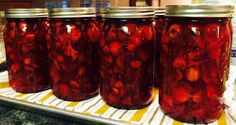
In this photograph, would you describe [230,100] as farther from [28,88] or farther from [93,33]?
[28,88]

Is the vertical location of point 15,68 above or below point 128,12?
below

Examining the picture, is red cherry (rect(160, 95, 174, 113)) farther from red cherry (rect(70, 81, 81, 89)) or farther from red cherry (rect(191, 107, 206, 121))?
red cherry (rect(70, 81, 81, 89))

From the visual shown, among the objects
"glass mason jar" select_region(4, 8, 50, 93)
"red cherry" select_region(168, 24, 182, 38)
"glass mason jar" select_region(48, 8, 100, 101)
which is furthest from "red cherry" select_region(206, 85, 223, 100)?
"glass mason jar" select_region(4, 8, 50, 93)

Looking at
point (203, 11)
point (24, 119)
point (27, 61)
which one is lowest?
point (24, 119)

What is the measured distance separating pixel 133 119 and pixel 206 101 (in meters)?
0.13

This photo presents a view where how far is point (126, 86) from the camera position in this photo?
509mm

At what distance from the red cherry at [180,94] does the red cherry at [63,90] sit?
225 millimetres

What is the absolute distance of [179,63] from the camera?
0.45 m

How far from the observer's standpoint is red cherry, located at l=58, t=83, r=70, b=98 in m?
0.56

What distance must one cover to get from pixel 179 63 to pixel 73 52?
0.70 ft

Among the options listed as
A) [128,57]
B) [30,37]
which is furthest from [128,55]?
[30,37]

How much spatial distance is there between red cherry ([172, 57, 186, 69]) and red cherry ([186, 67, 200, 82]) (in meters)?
0.01

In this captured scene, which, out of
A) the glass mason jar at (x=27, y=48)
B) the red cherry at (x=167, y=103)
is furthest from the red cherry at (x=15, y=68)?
the red cherry at (x=167, y=103)

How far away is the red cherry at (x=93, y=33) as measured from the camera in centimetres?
55
